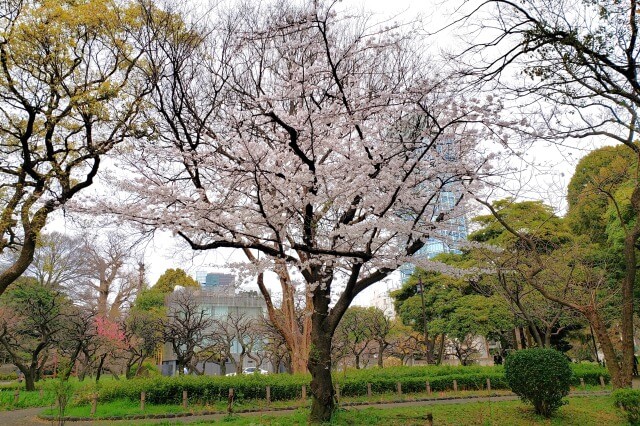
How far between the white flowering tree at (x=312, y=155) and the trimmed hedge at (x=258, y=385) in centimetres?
657

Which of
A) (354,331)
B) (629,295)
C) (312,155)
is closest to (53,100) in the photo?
(312,155)

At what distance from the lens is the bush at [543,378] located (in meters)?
9.47

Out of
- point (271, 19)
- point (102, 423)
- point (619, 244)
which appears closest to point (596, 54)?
point (271, 19)

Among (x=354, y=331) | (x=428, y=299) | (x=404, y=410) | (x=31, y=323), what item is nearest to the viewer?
(x=404, y=410)

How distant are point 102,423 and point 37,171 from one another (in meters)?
6.58

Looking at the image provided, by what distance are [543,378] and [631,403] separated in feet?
6.39

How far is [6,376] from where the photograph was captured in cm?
2800

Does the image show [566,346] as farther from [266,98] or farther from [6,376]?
[6,376]

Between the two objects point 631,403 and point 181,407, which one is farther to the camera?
point 181,407

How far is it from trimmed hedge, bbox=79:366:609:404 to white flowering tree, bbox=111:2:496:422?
6.57 metres

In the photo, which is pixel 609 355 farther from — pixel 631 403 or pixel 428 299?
pixel 428 299

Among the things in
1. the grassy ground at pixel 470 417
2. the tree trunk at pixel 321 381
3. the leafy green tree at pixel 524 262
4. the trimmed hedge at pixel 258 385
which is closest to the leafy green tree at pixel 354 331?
the trimmed hedge at pixel 258 385

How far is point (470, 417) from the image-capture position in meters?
9.72

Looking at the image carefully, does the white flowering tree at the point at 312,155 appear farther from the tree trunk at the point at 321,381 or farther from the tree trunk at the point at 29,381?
the tree trunk at the point at 29,381
